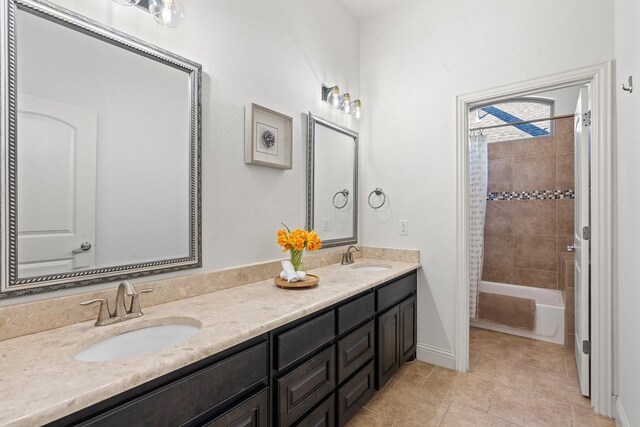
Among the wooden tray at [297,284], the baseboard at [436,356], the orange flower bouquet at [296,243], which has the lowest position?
the baseboard at [436,356]

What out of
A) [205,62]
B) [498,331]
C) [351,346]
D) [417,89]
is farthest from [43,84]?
[498,331]

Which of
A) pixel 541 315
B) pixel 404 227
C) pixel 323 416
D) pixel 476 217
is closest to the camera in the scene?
pixel 323 416

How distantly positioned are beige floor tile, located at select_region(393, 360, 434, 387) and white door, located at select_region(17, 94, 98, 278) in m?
2.08

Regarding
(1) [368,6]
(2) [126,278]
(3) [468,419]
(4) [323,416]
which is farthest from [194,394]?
(1) [368,6]

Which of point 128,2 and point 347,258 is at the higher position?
point 128,2

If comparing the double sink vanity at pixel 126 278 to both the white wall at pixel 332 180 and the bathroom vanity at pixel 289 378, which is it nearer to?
the bathroom vanity at pixel 289 378

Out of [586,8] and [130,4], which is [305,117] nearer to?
[130,4]

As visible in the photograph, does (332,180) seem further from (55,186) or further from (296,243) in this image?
(55,186)

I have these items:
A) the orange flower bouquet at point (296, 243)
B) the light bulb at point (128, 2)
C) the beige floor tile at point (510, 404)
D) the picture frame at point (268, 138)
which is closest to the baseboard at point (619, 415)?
the beige floor tile at point (510, 404)

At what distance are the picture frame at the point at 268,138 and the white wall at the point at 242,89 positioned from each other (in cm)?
5

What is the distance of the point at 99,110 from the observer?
4.07 ft

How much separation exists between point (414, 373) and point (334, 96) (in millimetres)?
2165

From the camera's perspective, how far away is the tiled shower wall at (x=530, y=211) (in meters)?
3.41

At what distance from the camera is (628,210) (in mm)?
1591
